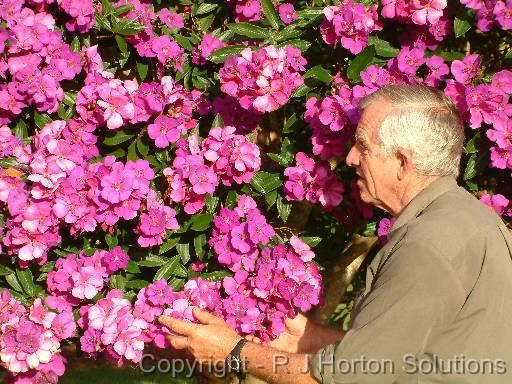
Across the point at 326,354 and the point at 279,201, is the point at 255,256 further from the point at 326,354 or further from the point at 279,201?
the point at 326,354

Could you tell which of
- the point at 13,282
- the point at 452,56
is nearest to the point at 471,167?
the point at 452,56

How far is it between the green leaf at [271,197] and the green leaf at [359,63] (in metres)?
0.52

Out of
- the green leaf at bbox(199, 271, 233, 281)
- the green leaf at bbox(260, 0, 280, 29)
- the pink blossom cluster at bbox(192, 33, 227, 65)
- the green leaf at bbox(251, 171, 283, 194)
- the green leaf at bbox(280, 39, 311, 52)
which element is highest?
the green leaf at bbox(260, 0, 280, 29)

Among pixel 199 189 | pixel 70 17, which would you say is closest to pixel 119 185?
pixel 199 189

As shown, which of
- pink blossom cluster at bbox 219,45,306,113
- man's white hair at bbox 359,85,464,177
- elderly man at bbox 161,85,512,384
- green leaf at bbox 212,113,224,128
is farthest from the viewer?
green leaf at bbox 212,113,224,128

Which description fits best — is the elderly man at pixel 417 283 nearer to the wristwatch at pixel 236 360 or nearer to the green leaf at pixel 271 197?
the wristwatch at pixel 236 360

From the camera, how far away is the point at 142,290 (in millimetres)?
3168

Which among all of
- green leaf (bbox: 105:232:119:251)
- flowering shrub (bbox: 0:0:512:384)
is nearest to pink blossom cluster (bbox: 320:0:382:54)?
flowering shrub (bbox: 0:0:512:384)

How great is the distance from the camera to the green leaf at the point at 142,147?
317 centimetres

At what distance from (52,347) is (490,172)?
5.91 ft

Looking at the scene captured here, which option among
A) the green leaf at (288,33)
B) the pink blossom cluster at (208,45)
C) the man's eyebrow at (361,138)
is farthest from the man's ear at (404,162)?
the pink blossom cluster at (208,45)

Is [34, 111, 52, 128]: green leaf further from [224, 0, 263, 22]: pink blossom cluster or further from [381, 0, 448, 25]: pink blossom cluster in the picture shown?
[381, 0, 448, 25]: pink blossom cluster

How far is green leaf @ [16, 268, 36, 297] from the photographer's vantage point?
3.24 meters

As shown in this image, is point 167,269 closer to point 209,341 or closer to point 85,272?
point 85,272
